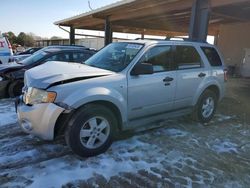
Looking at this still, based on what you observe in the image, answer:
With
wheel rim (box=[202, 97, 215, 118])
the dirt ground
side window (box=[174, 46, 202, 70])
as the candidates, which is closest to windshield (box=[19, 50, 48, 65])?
the dirt ground

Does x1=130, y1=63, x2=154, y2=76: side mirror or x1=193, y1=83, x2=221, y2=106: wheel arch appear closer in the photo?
x1=130, y1=63, x2=154, y2=76: side mirror

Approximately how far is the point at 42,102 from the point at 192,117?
3.63 metres

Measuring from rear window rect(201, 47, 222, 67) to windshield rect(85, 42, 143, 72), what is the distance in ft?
6.36

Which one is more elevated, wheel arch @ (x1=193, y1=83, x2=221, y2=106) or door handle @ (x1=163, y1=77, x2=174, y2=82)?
door handle @ (x1=163, y1=77, x2=174, y2=82)

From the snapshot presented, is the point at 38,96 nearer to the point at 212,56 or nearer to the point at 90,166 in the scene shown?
the point at 90,166

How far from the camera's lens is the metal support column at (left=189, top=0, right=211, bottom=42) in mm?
8711

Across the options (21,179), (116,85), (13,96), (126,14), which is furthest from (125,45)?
(126,14)

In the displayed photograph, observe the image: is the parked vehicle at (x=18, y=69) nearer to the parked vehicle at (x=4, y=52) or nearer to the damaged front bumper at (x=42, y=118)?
the parked vehicle at (x=4, y=52)

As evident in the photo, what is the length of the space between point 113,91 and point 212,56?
3.10m

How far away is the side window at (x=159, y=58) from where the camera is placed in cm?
488

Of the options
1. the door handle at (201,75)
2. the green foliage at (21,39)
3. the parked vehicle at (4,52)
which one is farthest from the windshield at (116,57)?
the green foliage at (21,39)

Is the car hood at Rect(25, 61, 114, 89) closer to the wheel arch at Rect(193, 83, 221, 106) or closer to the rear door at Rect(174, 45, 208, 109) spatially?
the rear door at Rect(174, 45, 208, 109)

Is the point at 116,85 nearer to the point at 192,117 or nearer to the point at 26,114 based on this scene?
the point at 26,114

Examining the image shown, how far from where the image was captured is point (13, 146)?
4.45 metres
